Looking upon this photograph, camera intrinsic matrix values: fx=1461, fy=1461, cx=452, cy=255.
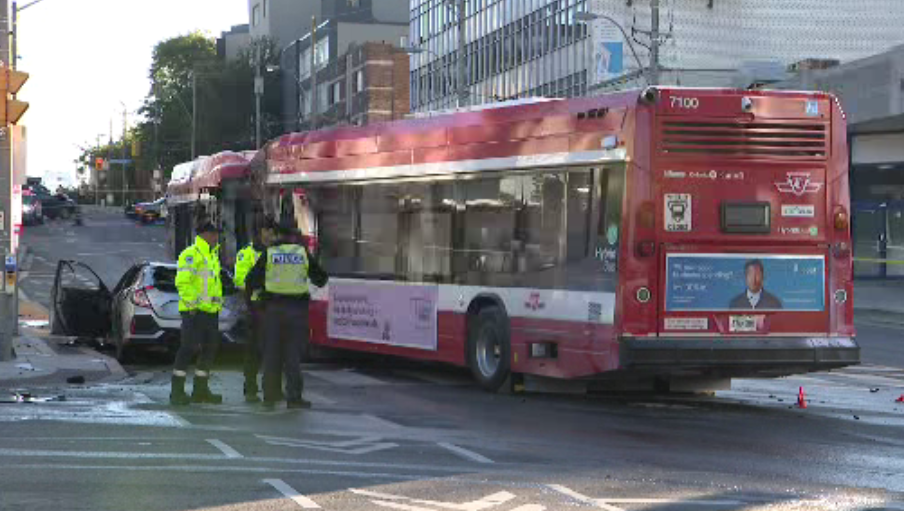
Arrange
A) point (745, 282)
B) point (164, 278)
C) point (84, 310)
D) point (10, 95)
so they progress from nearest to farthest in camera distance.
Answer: point (745, 282)
point (10, 95)
point (164, 278)
point (84, 310)

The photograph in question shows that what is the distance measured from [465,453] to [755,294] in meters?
4.11

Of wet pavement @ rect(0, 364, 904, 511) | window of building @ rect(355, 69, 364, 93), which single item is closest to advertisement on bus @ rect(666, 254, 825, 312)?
wet pavement @ rect(0, 364, 904, 511)

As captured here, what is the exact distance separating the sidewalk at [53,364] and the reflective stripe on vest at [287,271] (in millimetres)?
3854

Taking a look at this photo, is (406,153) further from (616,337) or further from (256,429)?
(256,429)

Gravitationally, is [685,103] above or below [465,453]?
above

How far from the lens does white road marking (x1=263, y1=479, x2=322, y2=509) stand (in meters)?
8.25

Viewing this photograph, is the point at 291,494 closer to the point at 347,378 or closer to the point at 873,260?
the point at 347,378

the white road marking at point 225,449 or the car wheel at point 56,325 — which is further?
the car wheel at point 56,325

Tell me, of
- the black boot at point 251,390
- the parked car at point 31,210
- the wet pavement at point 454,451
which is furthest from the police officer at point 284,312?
the parked car at point 31,210

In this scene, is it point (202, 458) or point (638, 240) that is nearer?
point (202, 458)

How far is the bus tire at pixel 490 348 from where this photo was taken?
583 inches

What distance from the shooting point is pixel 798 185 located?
13.6m

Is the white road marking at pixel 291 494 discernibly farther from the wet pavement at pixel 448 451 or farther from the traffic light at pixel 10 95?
the traffic light at pixel 10 95

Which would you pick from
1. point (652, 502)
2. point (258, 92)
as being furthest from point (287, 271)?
point (258, 92)
